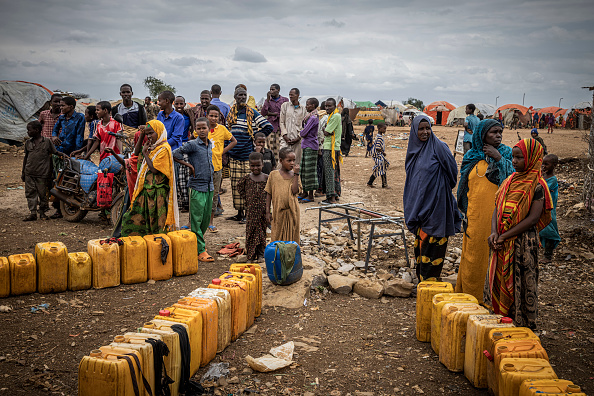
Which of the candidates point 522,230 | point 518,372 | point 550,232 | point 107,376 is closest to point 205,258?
point 107,376

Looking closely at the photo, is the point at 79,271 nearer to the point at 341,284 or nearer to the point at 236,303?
the point at 236,303

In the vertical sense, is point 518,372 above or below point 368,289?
above

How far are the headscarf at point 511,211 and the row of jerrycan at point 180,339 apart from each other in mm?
2120

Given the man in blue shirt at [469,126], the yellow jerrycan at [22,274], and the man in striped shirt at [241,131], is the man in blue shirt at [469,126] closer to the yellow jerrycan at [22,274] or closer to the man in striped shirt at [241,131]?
the man in striped shirt at [241,131]

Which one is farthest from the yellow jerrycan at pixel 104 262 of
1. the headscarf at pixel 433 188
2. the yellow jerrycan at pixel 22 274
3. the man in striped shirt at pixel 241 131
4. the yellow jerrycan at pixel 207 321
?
the headscarf at pixel 433 188

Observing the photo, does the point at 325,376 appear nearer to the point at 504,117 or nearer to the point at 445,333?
the point at 445,333

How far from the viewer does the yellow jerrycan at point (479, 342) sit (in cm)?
311

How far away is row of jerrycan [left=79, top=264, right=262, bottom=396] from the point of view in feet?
8.38

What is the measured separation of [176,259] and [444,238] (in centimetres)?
306

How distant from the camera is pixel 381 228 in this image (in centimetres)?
789

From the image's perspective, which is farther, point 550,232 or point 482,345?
point 550,232

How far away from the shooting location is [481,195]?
4.21 metres

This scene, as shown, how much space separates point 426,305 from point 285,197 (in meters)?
2.13

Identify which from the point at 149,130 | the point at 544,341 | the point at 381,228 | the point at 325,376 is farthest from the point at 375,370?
the point at 381,228
